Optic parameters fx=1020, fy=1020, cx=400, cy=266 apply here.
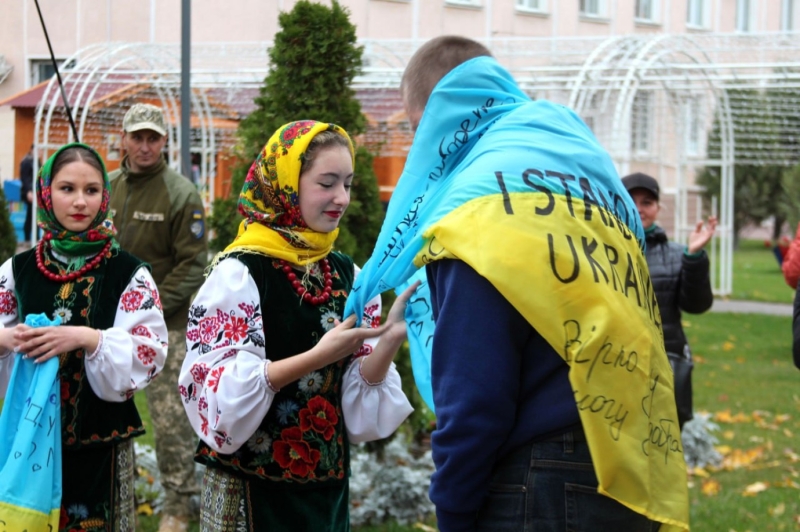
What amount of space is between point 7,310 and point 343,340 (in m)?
1.57

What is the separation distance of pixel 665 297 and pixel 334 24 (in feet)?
7.89

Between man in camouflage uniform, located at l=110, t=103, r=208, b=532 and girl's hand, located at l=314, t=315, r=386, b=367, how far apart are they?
9.79ft

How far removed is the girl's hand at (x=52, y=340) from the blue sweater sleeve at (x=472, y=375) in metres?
1.71

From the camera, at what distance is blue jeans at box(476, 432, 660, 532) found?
2.31 meters

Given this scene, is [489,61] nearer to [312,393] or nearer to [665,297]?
[312,393]

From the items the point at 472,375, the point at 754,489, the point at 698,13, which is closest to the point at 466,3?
the point at 698,13

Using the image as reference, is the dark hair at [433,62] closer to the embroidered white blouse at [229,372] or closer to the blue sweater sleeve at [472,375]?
the blue sweater sleeve at [472,375]

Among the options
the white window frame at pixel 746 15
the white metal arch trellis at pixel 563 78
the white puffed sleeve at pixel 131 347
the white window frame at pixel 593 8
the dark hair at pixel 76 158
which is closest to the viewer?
the white puffed sleeve at pixel 131 347

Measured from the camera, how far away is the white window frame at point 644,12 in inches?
1244

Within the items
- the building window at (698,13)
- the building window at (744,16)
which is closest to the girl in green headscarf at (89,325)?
the building window at (698,13)

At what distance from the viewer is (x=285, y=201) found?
3.10m

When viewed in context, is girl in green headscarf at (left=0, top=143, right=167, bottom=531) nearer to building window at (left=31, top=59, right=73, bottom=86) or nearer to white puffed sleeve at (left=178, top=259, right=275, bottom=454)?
white puffed sleeve at (left=178, top=259, right=275, bottom=454)

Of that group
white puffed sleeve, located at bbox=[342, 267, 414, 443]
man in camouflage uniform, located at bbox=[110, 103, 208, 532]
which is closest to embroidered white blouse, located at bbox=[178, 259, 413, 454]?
white puffed sleeve, located at bbox=[342, 267, 414, 443]

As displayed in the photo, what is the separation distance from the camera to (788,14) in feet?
129
